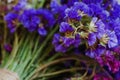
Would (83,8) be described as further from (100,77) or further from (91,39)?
(100,77)

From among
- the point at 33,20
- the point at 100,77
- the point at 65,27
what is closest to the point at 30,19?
the point at 33,20

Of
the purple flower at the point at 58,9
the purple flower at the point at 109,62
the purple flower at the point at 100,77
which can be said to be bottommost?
the purple flower at the point at 100,77

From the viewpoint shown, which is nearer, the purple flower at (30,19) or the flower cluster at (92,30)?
the flower cluster at (92,30)

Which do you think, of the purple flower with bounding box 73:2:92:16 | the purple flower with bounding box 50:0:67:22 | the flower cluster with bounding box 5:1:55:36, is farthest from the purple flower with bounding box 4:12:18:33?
the purple flower with bounding box 73:2:92:16

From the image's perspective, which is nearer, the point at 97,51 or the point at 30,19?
the point at 97,51

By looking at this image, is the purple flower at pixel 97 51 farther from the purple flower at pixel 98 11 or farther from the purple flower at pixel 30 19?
the purple flower at pixel 30 19

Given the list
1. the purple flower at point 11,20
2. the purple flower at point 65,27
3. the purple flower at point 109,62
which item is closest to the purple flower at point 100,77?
the purple flower at point 109,62

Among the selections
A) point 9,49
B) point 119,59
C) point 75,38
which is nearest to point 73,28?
point 75,38

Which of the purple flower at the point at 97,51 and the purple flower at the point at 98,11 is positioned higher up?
the purple flower at the point at 98,11

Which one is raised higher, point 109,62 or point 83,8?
point 83,8

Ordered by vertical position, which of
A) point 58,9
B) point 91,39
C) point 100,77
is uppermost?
point 58,9
